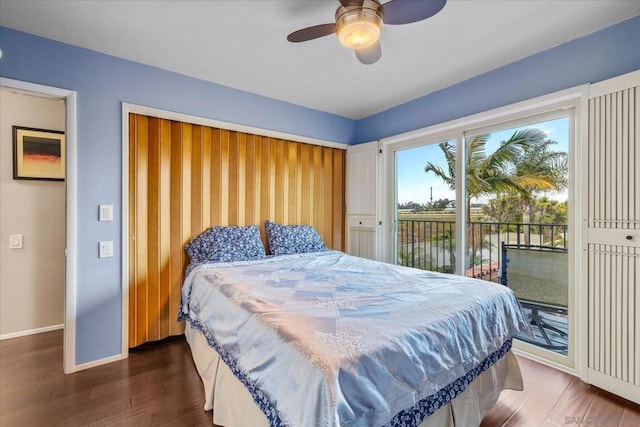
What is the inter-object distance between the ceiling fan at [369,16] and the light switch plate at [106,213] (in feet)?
6.58

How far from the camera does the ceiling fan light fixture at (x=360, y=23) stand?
5.07ft

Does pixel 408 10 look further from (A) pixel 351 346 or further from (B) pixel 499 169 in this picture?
(B) pixel 499 169

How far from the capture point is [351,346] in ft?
3.47

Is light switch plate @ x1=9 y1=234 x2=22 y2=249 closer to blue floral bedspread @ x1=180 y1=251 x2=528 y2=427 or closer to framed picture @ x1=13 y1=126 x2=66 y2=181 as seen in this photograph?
framed picture @ x1=13 y1=126 x2=66 y2=181

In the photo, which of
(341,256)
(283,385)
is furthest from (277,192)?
(283,385)

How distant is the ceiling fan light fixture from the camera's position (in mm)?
1545

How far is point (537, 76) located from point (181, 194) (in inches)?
128

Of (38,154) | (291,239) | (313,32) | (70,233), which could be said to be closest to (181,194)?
(70,233)

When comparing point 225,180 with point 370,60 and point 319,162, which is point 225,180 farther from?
point 370,60

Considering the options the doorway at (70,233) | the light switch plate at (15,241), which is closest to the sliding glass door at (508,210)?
the doorway at (70,233)

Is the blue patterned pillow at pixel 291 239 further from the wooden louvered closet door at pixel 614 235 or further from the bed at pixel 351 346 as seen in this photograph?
the wooden louvered closet door at pixel 614 235

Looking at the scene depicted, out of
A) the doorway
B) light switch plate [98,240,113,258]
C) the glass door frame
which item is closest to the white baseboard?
the doorway

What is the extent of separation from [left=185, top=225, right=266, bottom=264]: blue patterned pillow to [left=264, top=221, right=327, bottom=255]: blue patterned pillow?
17 cm

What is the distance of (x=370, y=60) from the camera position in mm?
2006
